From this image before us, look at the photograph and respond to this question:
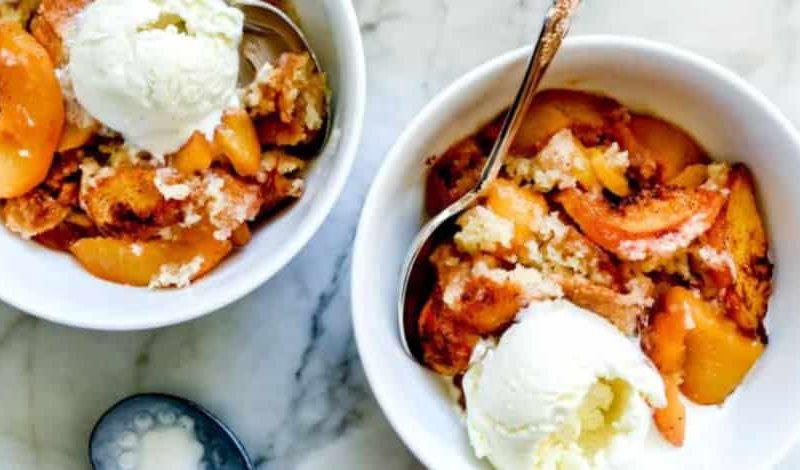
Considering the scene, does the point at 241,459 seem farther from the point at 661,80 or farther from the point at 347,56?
the point at 661,80

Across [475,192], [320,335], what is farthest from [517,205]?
[320,335]

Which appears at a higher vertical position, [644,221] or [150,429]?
[644,221]

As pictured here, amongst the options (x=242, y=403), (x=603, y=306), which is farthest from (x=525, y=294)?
(x=242, y=403)

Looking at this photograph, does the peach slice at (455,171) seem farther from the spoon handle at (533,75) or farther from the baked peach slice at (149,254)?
the baked peach slice at (149,254)

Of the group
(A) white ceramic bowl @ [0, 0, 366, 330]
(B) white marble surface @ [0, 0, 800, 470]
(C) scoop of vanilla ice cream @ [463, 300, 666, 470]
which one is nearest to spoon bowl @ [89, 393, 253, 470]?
(B) white marble surface @ [0, 0, 800, 470]

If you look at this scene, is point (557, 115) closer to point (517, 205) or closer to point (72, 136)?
point (517, 205)
